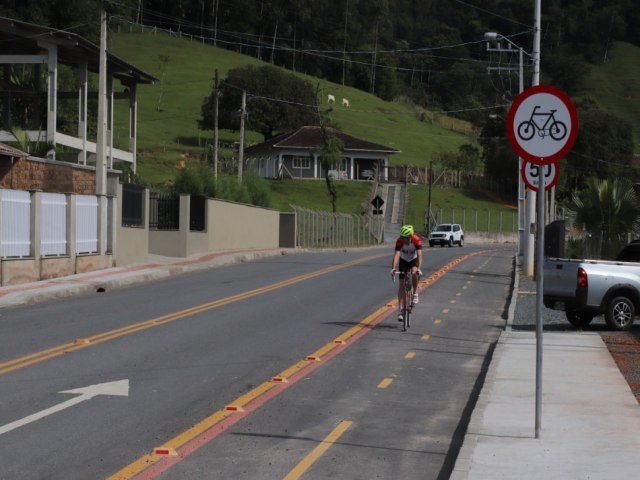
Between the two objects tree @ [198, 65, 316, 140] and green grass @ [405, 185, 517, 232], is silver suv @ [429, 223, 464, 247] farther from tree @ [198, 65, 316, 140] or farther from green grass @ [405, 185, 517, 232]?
tree @ [198, 65, 316, 140]

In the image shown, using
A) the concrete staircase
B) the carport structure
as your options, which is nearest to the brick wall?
the carport structure

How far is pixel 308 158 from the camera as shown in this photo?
102 m

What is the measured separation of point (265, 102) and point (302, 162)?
15.0 metres

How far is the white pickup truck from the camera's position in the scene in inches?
760

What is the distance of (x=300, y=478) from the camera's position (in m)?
8.41

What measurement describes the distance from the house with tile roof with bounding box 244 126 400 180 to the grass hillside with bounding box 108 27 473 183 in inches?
267

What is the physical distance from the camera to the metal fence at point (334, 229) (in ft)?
190

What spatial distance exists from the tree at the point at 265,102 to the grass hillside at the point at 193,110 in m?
2.77

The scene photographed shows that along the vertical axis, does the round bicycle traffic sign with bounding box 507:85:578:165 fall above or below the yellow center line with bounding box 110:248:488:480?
above

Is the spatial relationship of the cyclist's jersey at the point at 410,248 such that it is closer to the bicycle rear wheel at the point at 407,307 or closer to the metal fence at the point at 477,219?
the bicycle rear wheel at the point at 407,307

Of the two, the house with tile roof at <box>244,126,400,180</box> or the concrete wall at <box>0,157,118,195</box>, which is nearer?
the concrete wall at <box>0,157,118,195</box>

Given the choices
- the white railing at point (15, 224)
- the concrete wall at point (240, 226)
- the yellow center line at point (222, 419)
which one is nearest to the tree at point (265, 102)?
the concrete wall at point (240, 226)

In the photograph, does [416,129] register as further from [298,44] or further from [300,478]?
Result: [300,478]

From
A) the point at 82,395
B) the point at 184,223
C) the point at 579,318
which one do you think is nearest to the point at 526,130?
the point at 82,395
